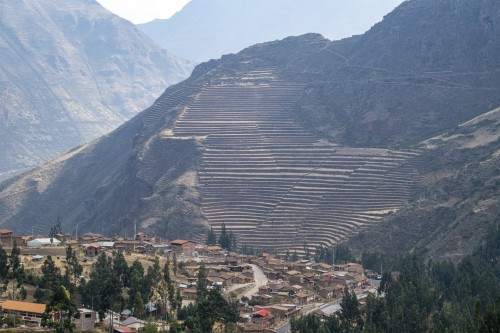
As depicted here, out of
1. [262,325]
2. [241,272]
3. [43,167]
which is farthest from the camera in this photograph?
[43,167]

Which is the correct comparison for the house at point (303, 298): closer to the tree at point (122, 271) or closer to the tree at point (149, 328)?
the tree at point (122, 271)

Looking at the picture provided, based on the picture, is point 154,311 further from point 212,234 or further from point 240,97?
point 240,97

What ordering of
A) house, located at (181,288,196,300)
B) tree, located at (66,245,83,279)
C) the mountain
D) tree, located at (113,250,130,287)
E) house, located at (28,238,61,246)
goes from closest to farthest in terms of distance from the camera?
tree, located at (113,250,130,287) → tree, located at (66,245,83,279) → house, located at (181,288,196,300) → house, located at (28,238,61,246) → the mountain

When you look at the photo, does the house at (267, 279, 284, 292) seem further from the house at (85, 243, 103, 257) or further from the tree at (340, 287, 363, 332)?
the house at (85, 243, 103, 257)

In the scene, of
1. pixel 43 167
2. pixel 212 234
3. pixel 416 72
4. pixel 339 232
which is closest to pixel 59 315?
pixel 212 234

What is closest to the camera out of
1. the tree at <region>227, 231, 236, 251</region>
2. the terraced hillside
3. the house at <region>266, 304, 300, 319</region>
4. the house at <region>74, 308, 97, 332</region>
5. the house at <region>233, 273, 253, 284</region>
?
the house at <region>74, 308, 97, 332</region>

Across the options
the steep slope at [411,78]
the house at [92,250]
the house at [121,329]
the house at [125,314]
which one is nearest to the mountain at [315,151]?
the steep slope at [411,78]

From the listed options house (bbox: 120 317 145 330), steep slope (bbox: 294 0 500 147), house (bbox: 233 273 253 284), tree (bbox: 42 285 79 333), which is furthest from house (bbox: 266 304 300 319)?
steep slope (bbox: 294 0 500 147)
